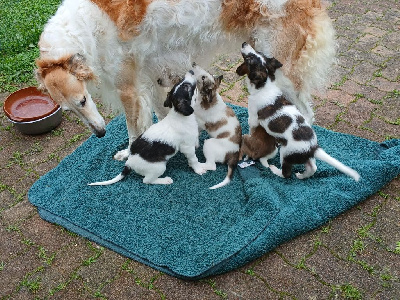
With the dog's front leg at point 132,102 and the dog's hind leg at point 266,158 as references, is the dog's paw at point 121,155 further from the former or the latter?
the dog's hind leg at point 266,158

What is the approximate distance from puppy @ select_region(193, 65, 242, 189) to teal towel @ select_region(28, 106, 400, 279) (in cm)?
23

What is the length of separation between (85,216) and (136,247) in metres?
0.62

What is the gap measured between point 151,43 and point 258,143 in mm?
1394

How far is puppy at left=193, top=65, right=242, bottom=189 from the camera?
4012 millimetres

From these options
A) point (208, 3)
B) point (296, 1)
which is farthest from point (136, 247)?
point (296, 1)

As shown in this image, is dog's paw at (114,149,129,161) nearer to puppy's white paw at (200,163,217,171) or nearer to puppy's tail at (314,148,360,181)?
puppy's white paw at (200,163,217,171)

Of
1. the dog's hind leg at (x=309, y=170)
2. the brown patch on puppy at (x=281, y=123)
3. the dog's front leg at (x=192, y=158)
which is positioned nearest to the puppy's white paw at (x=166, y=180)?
the dog's front leg at (x=192, y=158)

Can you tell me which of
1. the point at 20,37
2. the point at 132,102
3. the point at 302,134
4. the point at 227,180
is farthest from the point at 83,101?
the point at 20,37

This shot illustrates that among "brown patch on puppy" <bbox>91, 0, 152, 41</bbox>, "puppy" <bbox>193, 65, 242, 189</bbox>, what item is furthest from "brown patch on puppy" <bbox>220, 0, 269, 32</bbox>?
"brown patch on puppy" <bbox>91, 0, 152, 41</bbox>

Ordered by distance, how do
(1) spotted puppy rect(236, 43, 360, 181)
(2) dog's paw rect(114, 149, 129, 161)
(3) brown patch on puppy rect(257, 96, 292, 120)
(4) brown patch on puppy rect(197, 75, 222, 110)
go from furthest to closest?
1. (2) dog's paw rect(114, 149, 129, 161)
2. (4) brown patch on puppy rect(197, 75, 222, 110)
3. (3) brown patch on puppy rect(257, 96, 292, 120)
4. (1) spotted puppy rect(236, 43, 360, 181)

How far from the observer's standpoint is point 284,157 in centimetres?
382

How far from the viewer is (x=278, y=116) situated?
3.76 m

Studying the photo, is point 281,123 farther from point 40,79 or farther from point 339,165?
point 40,79

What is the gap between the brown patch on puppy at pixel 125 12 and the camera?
3.73 meters
